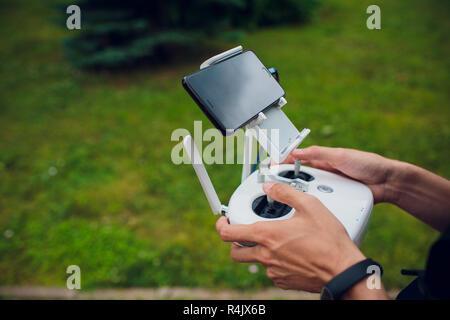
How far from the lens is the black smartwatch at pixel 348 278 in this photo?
2.54 ft

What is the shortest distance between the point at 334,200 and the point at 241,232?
357 mm

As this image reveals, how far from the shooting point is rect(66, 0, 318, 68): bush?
14.1 ft

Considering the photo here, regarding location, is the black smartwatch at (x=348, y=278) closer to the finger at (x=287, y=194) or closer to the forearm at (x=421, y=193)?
the finger at (x=287, y=194)

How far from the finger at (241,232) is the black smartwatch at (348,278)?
0.72 feet

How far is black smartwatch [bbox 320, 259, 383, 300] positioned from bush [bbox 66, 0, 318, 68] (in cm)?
416

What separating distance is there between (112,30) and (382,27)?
5.22 m

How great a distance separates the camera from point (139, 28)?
446 centimetres

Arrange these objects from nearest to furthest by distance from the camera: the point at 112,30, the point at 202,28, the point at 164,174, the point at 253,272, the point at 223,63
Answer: the point at 223,63 → the point at 253,272 → the point at 164,174 → the point at 112,30 → the point at 202,28

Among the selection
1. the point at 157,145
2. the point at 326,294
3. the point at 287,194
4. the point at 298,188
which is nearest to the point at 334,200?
the point at 298,188

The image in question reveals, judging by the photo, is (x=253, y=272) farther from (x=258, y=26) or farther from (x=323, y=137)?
(x=258, y=26)

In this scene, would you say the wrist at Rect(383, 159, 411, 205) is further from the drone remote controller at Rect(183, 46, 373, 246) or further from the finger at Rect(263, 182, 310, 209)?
the finger at Rect(263, 182, 310, 209)

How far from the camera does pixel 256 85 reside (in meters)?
1.05
